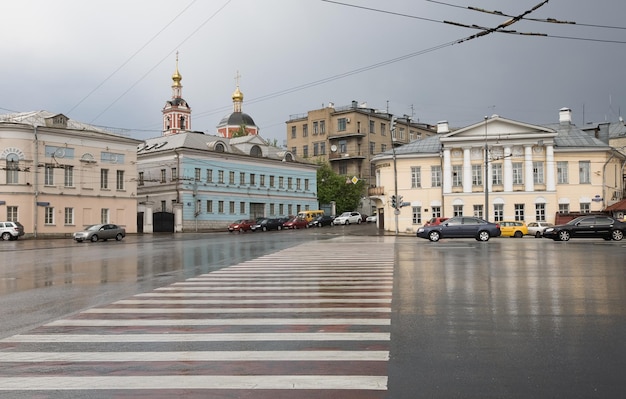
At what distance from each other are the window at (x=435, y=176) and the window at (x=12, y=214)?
39.7m

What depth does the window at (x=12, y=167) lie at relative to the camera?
47.1 m

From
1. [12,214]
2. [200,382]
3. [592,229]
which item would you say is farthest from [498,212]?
[200,382]

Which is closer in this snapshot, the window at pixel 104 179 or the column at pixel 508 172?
the window at pixel 104 179

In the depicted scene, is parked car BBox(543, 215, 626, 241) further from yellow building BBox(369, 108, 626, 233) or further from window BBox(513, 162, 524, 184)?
window BBox(513, 162, 524, 184)

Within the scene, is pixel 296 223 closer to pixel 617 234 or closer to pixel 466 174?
pixel 466 174

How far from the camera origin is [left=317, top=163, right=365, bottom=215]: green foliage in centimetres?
8425

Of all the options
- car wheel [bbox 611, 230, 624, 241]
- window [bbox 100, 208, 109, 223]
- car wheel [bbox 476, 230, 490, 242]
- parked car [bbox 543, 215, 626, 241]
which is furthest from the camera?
window [bbox 100, 208, 109, 223]

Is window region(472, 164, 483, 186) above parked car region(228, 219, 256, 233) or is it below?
above

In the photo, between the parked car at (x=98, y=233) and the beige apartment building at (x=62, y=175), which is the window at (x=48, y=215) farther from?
the parked car at (x=98, y=233)

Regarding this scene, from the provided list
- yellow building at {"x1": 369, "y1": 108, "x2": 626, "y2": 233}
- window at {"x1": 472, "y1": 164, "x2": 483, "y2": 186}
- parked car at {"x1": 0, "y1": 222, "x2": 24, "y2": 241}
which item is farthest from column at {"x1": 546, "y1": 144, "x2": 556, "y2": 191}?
parked car at {"x1": 0, "y1": 222, "x2": 24, "y2": 241}

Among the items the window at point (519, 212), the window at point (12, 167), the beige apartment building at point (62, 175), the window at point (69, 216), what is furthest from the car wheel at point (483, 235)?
the window at point (12, 167)

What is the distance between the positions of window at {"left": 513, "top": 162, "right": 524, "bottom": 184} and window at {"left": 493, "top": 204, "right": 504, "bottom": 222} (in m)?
2.94

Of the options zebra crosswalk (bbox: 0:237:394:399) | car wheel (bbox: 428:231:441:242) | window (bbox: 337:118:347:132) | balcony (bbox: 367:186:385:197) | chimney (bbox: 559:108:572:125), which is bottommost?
zebra crosswalk (bbox: 0:237:394:399)

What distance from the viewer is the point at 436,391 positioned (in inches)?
208
